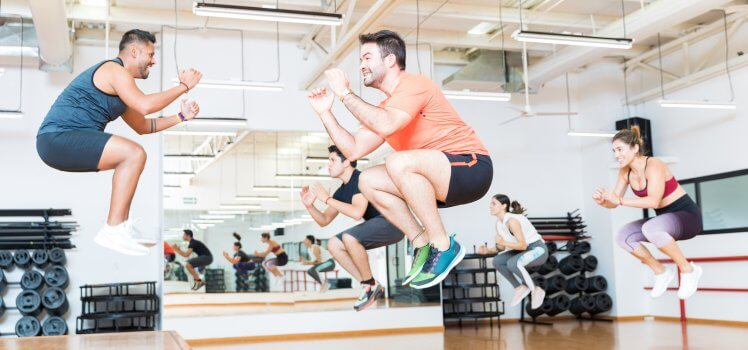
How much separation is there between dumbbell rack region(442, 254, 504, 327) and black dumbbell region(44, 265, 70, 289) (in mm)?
5441

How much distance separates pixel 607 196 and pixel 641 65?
25.4 ft

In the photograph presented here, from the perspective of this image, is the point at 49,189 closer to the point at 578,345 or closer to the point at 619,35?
the point at 578,345

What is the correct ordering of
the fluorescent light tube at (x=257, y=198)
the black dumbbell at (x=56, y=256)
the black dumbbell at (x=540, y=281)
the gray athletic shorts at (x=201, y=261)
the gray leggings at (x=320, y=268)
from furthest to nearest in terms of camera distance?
1. the black dumbbell at (x=540, y=281)
2. the gray leggings at (x=320, y=268)
3. the fluorescent light tube at (x=257, y=198)
4. the gray athletic shorts at (x=201, y=261)
5. the black dumbbell at (x=56, y=256)

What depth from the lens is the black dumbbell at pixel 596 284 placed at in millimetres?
12039

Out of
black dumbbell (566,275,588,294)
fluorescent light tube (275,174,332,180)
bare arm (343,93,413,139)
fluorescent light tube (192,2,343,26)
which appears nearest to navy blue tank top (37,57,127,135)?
bare arm (343,93,413,139)

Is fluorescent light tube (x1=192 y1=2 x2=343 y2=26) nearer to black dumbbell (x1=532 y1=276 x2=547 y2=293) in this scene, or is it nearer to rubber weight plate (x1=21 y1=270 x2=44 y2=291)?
rubber weight plate (x1=21 y1=270 x2=44 y2=291)

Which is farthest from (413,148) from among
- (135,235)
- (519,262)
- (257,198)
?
(257,198)

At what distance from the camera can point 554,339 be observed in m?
9.05

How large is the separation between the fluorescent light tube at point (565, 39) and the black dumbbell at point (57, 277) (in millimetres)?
6550

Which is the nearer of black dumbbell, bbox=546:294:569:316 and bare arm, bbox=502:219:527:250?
bare arm, bbox=502:219:527:250

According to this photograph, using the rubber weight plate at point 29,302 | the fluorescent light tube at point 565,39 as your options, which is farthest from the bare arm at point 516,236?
the rubber weight plate at point 29,302

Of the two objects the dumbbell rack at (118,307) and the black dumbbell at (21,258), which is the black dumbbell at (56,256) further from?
the dumbbell rack at (118,307)

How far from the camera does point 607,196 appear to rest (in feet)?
18.0

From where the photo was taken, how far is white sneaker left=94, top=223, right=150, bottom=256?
13.6ft
